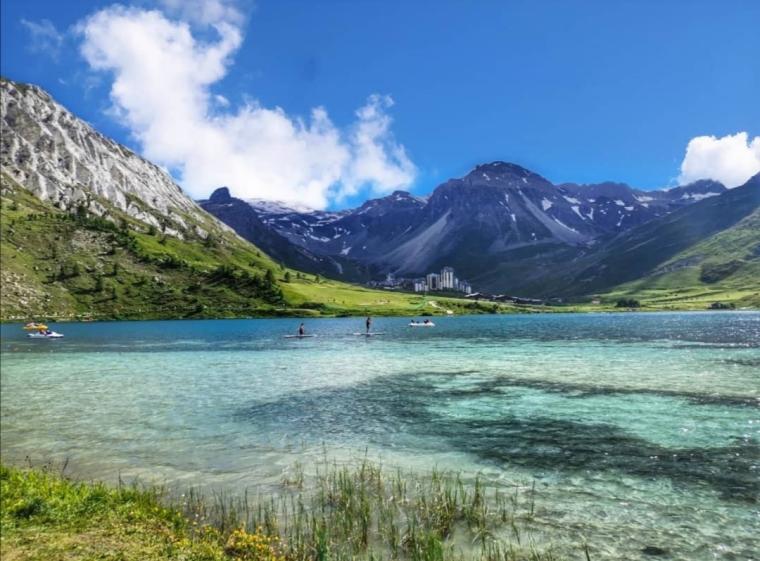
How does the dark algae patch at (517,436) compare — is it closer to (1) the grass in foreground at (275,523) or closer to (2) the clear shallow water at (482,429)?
(2) the clear shallow water at (482,429)

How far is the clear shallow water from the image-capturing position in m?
18.9

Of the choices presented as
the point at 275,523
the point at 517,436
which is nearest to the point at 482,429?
the point at 517,436

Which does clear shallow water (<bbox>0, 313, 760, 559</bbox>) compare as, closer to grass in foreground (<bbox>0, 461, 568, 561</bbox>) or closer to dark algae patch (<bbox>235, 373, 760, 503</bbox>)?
dark algae patch (<bbox>235, 373, 760, 503</bbox>)

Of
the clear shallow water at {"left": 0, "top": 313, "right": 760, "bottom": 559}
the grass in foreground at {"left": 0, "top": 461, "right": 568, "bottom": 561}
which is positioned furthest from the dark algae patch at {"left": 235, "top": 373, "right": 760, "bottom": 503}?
the grass in foreground at {"left": 0, "top": 461, "right": 568, "bottom": 561}

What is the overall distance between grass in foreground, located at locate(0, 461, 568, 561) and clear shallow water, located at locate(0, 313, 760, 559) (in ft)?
6.73

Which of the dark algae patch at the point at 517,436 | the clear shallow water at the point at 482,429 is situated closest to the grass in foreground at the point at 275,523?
the clear shallow water at the point at 482,429

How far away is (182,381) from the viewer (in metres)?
57.5

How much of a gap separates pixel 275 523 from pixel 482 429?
Result: 59.0 feet

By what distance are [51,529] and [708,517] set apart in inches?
858

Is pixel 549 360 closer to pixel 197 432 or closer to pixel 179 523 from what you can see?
pixel 197 432

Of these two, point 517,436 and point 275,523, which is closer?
point 275,523

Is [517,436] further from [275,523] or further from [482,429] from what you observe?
[275,523]

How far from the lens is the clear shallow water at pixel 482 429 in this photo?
744 inches

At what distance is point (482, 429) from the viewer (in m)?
32.2
